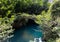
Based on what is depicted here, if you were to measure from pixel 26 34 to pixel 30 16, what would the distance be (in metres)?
0.87

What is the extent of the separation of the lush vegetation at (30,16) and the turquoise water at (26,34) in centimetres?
30

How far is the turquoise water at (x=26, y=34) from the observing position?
287 inches

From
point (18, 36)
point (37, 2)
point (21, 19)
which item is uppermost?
point (37, 2)

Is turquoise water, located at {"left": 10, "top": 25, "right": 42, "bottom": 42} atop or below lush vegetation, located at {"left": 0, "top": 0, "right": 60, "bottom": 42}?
below

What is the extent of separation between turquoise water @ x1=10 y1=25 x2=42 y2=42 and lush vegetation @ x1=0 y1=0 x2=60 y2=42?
0.30 meters

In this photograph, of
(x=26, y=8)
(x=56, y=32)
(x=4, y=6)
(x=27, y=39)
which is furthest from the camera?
(x=26, y=8)

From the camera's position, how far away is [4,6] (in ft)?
26.5

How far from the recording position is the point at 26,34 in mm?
7898

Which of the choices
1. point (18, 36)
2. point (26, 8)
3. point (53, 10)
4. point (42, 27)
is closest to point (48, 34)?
point (42, 27)

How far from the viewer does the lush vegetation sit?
20.2ft

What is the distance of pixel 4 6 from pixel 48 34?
2.72 m

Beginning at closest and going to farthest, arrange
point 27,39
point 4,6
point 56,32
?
point 56,32 → point 27,39 → point 4,6

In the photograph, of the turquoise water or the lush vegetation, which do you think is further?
the turquoise water

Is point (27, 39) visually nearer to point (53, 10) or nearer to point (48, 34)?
point (48, 34)
